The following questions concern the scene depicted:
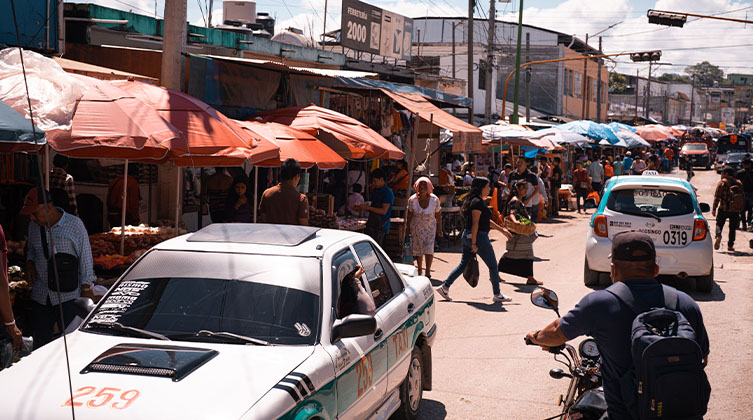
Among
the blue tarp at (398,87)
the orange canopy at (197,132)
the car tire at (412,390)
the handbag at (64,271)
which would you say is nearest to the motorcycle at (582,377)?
A: the car tire at (412,390)

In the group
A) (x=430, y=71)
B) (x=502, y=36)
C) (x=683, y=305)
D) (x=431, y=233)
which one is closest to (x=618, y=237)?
(x=683, y=305)

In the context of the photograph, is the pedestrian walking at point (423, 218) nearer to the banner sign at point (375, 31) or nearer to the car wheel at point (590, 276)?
the car wheel at point (590, 276)

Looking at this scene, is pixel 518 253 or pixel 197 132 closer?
pixel 197 132

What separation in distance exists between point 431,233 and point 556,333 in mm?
8874

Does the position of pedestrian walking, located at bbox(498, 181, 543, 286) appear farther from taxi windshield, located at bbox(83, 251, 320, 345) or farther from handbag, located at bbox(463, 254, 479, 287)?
taxi windshield, located at bbox(83, 251, 320, 345)

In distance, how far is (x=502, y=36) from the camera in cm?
6134

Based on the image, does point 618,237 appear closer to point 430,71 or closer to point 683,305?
point 683,305

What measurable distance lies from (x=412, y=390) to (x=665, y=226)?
712 cm

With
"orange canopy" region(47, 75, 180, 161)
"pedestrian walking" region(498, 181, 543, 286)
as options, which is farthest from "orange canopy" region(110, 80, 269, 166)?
"pedestrian walking" region(498, 181, 543, 286)

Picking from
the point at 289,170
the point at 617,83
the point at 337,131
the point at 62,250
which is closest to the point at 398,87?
the point at 337,131

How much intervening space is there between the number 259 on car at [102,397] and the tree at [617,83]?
381 ft

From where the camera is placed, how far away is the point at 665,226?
1226 cm

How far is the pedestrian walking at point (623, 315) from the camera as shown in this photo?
375 centimetres

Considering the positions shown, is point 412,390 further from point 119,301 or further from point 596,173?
point 596,173
